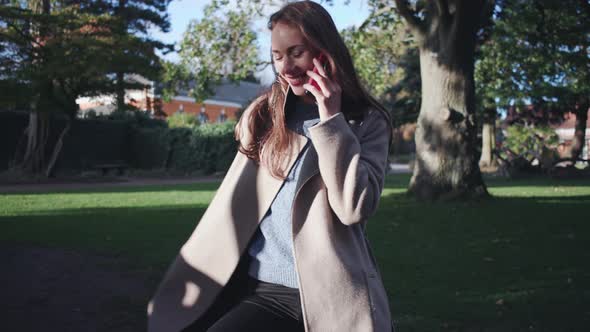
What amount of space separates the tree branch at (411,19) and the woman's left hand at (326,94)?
11.2 m

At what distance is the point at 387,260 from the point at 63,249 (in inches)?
148

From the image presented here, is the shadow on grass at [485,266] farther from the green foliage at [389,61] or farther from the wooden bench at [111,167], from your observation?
the wooden bench at [111,167]

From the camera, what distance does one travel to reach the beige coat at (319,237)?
194 centimetres

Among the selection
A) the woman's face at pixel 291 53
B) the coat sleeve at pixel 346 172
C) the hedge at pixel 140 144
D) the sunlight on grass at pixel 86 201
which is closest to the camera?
the coat sleeve at pixel 346 172

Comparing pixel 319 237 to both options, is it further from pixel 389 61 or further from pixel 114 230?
pixel 389 61

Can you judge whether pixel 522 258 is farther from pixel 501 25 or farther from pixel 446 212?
pixel 501 25

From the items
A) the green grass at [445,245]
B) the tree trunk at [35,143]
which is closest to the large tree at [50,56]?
the tree trunk at [35,143]

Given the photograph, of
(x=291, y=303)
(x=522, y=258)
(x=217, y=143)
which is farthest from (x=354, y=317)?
(x=217, y=143)

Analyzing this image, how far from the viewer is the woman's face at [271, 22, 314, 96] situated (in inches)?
84.0

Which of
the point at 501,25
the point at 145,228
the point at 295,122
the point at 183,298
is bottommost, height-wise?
the point at 145,228

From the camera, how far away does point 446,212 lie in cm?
1053

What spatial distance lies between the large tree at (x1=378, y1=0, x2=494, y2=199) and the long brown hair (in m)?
10.1

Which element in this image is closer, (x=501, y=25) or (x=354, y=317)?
(x=354, y=317)

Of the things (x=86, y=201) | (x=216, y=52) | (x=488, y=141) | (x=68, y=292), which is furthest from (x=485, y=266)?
(x=488, y=141)
